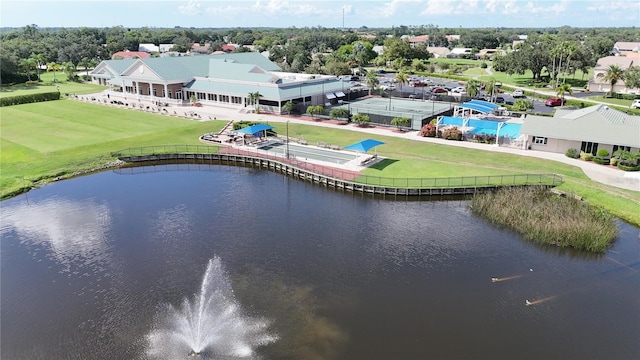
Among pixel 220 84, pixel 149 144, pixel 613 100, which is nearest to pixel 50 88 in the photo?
pixel 220 84

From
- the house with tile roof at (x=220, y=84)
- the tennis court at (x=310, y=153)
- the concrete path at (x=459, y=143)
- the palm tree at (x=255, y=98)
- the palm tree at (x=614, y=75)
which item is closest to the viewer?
the concrete path at (x=459, y=143)

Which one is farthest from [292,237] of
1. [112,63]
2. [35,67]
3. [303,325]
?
[35,67]

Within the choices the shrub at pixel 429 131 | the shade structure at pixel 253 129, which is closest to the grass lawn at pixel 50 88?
the shade structure at pixel 253 129

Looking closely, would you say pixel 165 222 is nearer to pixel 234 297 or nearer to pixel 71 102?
pixel 234 297

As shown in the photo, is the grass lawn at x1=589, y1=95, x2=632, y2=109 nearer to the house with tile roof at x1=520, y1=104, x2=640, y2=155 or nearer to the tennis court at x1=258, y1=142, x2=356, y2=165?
the house with tile roof at x1=520, y1=104, x2=640, y2=155

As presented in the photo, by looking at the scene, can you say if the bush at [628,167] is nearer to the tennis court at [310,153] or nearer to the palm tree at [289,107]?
the tennis court at [310,153]

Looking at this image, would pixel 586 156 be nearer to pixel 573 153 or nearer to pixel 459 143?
pixel 573 153

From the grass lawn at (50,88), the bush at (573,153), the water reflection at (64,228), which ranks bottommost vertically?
the water reflection at (64,228)
